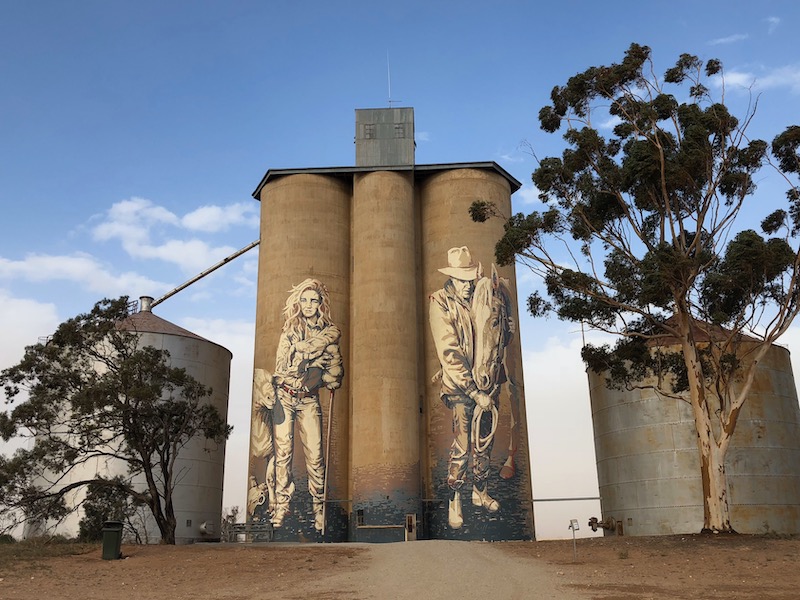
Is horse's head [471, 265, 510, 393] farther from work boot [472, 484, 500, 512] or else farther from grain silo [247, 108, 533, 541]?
work boot [472, 484, 500, 512]

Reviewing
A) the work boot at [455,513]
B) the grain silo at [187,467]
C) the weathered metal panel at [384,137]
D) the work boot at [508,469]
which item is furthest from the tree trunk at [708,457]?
the grain silo at [187,467]

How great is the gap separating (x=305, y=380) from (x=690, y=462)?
73.1 feet

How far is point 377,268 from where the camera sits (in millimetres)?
47781

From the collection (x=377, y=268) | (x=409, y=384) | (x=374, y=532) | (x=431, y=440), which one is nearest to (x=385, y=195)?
(x=377, y=268)

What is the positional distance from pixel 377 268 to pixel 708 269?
2144 centimetres

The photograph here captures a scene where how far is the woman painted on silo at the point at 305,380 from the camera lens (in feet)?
147

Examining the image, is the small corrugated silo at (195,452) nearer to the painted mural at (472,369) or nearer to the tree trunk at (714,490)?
the painted mural at (472,369)

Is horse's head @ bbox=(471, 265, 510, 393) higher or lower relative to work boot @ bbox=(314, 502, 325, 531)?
higher

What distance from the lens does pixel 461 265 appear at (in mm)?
48250

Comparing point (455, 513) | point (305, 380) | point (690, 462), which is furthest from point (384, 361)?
point (690, 462)

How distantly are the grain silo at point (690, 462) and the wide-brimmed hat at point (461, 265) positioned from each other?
36.9 ft

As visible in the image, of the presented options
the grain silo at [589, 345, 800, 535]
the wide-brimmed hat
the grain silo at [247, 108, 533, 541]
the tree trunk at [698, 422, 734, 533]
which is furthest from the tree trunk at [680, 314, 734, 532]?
the wide-brimmed hat

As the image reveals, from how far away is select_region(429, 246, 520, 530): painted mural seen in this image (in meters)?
44.3

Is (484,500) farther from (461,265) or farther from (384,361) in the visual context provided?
(461,265)
